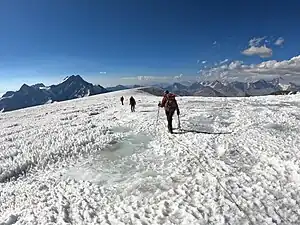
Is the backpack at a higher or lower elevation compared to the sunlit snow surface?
higher

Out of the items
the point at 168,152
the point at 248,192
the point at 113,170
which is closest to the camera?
the point at 248,192

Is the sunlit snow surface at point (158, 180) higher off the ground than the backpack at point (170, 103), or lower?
lower

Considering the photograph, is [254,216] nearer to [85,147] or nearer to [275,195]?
[275,195]

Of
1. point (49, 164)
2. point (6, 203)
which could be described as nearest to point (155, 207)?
point (6, 203)

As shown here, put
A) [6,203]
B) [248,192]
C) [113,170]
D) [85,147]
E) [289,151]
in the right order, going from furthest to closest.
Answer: [85,147] < [289,151] < [113,170] < [6,203] < [248,192]

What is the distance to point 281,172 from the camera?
11.3 metres

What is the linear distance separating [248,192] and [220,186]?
106 centimetres

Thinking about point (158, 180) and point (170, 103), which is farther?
point (170, 103)

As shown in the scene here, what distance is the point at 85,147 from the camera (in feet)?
55.5

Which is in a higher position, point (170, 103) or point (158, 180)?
point (170, 103)

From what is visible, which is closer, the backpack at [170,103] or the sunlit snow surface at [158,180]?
the sunlit snow surface at [158,180]

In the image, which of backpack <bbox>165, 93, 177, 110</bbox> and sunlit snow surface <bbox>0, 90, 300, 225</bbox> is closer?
sunlit snow surface <bbox>0, 90, 300, 225</bbox>

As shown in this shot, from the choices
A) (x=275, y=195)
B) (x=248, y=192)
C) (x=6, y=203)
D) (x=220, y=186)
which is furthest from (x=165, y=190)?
(x=6, y=203)

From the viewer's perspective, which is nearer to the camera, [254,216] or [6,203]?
[254,216]
